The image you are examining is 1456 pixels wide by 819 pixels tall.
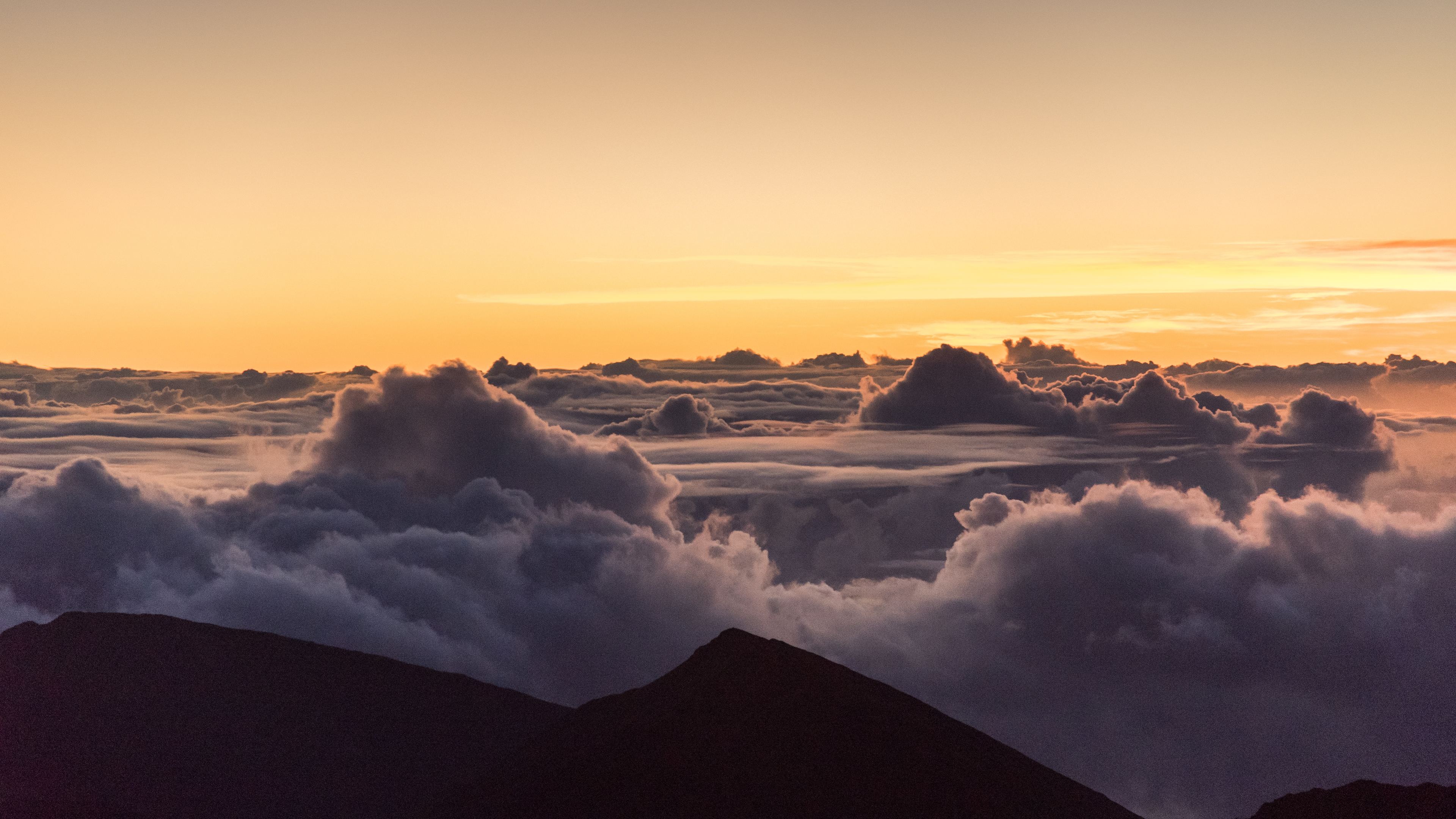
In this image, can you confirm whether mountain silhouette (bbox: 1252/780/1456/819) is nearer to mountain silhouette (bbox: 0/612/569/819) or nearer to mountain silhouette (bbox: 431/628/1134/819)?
mountain silhouette (bbox: 431/628/1134/819)

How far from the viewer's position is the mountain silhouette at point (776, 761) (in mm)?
59188

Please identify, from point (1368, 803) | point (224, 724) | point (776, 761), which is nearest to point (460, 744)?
point (224, 724)

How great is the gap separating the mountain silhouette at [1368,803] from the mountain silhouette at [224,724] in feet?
172

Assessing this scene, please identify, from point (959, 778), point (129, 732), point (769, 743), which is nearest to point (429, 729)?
point (129, 732)

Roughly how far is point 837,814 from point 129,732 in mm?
67629

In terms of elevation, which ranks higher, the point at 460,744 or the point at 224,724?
the point at 224,724

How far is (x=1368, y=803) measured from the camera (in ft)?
206

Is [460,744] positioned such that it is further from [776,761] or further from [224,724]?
[776,761]

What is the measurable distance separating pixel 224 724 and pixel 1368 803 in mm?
86524

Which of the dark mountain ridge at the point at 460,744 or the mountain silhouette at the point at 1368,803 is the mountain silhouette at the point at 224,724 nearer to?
the dark mountain ridge at the point at 460,744

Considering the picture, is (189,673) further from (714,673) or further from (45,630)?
(714,673)

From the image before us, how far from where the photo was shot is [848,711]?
213ft

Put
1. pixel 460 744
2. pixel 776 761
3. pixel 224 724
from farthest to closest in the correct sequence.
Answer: pixel 224 724
pixel 460 744
pixel 776 761

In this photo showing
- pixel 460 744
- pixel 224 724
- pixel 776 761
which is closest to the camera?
pixel 776 761
